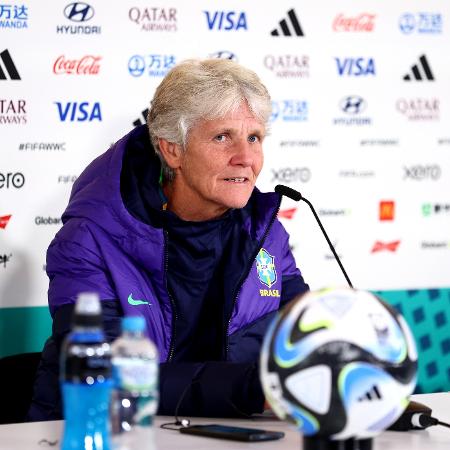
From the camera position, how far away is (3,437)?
64.9 inches

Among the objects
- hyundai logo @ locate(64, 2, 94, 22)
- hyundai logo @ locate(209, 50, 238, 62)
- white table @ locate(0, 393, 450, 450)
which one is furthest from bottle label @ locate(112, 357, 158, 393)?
hyundai logo @ locate(209, 50, 238, 62)

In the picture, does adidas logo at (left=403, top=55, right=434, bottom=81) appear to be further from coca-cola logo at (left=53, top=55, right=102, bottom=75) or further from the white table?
the white table

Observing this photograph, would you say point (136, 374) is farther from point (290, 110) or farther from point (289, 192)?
point (290, 110)

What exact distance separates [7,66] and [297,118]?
1.05m


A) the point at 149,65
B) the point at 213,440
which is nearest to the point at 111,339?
the point at 213,440

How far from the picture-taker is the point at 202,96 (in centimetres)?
229

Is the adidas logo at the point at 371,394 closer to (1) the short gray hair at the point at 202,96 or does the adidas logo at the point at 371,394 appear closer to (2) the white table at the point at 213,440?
(2) the white table at the point at 213,440

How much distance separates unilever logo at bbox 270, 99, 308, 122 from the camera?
3.59m

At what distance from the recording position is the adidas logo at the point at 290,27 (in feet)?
11.8

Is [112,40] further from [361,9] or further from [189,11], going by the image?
[361,9]

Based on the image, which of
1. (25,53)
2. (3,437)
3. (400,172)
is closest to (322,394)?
(3,437)

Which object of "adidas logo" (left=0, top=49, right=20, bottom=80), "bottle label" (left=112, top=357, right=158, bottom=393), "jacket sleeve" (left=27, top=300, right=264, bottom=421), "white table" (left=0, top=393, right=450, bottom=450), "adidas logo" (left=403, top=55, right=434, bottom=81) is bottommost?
"white table" (left=0, top=393, right=450, bottom=450)

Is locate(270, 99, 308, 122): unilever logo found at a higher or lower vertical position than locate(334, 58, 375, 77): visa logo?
lower

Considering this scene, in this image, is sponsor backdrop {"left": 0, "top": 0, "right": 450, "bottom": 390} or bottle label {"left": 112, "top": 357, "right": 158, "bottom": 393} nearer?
bottle label {"left": 112, "top": 357, "right": 158, "bottom": 393}
